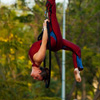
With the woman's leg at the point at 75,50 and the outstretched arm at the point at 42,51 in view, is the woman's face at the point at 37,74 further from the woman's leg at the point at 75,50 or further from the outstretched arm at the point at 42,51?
the woman's leg at the point at 75,50

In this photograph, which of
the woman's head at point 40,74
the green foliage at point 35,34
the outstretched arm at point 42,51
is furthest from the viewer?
the green foliage at point 35,34

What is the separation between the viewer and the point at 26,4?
15984 millimetres

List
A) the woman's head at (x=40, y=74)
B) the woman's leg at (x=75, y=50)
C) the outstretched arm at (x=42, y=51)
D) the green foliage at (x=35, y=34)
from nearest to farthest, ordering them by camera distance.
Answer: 1. the outstretched arm at (x=42, y=51)
2. the woman's head at (x=40, y=74)
3. the woman's leg at (x=75, y=50)
4. the green foliage at (x=35, y=34)

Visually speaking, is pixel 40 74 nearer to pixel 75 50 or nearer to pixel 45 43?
pixel 45 43

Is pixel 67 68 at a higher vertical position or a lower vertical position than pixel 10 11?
lower

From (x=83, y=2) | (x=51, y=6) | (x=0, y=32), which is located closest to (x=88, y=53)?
(x=83, y=2)

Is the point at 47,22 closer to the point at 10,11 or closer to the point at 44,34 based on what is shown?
the point at 44,34

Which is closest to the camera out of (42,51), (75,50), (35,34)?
(42,51)

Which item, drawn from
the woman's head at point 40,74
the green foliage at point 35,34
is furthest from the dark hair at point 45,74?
the green foliage at point 35,34

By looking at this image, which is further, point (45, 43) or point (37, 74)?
point (37, 74)

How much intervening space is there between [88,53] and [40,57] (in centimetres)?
1073

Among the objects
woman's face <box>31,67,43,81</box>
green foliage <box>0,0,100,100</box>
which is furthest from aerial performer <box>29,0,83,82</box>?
green foliage <box>0,0,100,100</box>

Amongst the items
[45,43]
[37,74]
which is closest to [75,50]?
[45,43]

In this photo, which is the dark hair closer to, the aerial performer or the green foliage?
the aerial performer
